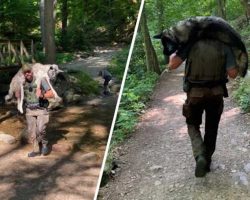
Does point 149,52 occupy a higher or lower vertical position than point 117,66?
lower

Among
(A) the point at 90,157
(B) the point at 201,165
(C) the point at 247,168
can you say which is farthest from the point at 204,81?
(A) the point at 90,157

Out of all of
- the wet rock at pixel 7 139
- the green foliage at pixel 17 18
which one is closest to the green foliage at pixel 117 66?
the wet rock at pixel 7 139

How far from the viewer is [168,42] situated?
2707 millimetres

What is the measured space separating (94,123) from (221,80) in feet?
11.7

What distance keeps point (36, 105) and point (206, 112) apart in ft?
8.39

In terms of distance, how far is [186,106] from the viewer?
3133 mm

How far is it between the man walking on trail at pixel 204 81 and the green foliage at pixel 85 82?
432cm

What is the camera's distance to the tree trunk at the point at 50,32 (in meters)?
8.48

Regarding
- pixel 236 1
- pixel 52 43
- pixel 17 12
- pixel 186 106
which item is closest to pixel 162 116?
pixel 186 106

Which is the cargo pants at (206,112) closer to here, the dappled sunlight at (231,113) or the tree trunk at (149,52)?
the dappled sunlight at (231,113)

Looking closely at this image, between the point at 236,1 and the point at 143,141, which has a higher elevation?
the point at 236,1

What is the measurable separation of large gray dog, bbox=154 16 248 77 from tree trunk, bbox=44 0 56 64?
610cm

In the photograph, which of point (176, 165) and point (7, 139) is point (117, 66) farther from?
point (176, 165)

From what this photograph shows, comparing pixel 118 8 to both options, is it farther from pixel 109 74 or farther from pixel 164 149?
pixel 109 74
